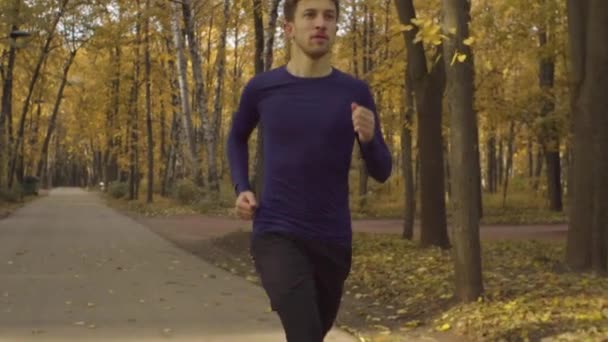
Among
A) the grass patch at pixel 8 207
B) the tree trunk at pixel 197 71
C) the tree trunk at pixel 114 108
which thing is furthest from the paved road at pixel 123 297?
the tree trunk at pixel 114 108

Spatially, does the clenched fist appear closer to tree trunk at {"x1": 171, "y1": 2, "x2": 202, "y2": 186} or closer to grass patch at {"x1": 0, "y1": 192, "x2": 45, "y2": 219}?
grass patch at {"x1": 0, "y1": 192, "x2": 45, "y2": 219}

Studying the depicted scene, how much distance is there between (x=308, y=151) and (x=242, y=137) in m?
0.47

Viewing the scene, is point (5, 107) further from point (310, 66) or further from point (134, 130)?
point (310, 66)

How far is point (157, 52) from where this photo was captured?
40.4m

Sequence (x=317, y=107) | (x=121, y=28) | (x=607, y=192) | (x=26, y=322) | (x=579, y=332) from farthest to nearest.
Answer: (x=121, y=28), (x=607, y=192), (x=26, y=322), (x=579, y=332), (x=317, y=107)

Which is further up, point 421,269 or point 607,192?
point 607,192

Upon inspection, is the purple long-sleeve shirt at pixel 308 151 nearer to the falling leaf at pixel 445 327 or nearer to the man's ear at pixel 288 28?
the man's ear at pixel 288 28

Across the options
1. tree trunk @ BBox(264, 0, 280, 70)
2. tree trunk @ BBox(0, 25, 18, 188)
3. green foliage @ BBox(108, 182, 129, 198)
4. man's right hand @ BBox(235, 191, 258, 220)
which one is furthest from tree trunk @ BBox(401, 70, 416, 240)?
green foliage @ BBox(108, 182, 129, 198)

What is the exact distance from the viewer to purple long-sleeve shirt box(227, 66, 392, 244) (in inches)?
137

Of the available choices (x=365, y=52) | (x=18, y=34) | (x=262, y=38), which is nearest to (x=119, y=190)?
(x=18, y=34)

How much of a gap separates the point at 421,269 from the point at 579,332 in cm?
484

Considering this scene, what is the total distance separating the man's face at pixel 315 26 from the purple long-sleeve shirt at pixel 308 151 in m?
0.12

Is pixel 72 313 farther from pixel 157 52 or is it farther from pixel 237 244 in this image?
pixel 157 52

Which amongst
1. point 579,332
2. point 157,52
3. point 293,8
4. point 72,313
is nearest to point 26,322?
point 72,313
